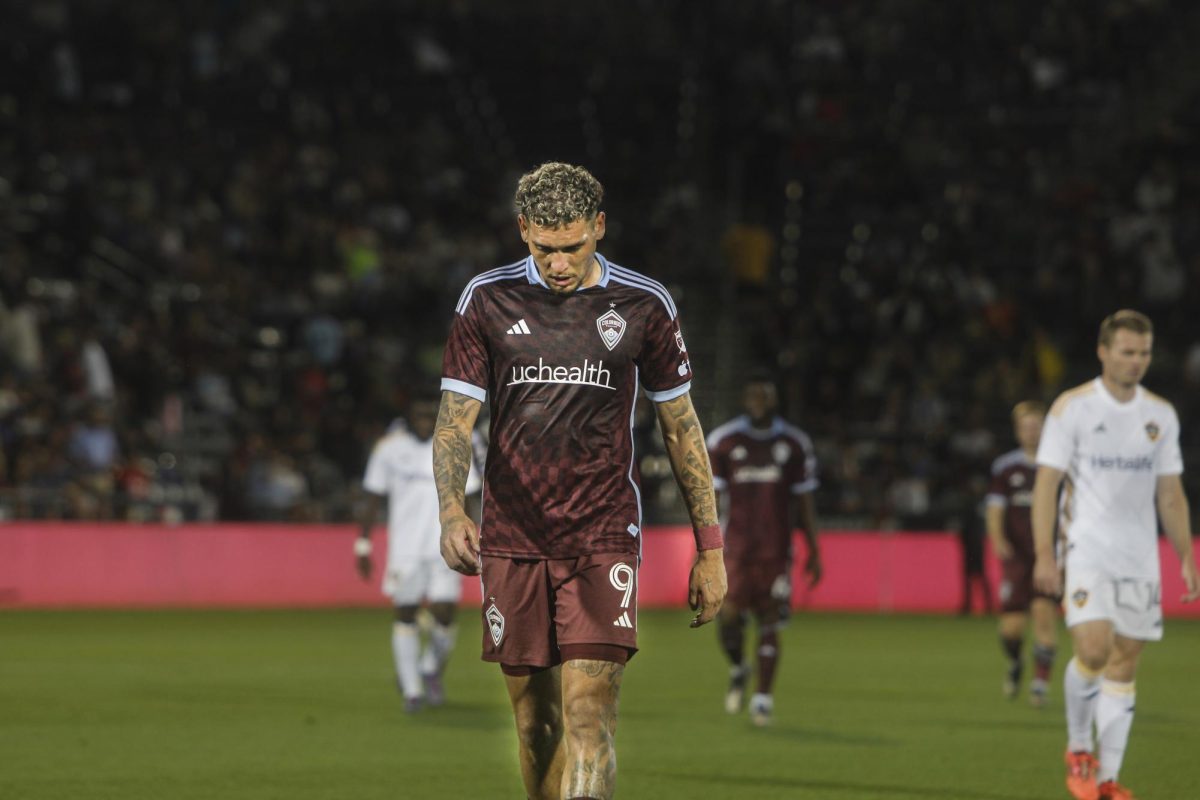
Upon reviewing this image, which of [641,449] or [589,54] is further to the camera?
[589,54]

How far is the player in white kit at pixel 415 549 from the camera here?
15.5 m

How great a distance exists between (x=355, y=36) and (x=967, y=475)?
12.4 m

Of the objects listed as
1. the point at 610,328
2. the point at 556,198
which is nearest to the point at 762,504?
the point at 610,328

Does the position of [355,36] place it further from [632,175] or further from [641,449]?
[641,449]

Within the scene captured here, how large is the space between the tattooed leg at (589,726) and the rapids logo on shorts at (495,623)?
0.27 meters

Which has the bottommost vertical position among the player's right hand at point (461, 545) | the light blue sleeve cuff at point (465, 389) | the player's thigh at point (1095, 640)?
the player's thigh at point (1095, 640)

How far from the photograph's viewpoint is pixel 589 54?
34.7m

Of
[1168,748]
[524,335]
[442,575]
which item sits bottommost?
[1168,748]

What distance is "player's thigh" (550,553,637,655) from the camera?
7.04 m

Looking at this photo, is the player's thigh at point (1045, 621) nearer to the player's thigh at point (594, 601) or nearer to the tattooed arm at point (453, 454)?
the player's thigh at point (594, 601)

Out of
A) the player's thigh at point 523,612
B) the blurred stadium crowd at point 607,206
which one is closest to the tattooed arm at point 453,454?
the player's thigh at point 523,612

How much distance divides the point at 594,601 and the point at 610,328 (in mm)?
910

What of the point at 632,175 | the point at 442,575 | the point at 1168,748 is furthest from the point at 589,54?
the point at 1168,748

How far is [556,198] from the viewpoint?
272 inches
